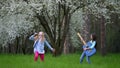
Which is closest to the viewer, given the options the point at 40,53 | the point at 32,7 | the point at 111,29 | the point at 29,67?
the point at 29,67

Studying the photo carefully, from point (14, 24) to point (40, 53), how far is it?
9604 mm

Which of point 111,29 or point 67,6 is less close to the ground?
point 67,6

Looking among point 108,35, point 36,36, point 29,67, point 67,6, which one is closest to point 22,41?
point 108,35

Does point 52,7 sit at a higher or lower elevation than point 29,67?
higher

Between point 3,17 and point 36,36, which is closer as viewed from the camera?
point 36,36

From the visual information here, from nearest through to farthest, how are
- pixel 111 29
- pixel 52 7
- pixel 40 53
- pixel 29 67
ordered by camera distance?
1. pixel 29 67
2. pixel 40 53
3. pixel 52 7
4. pixel 111 29

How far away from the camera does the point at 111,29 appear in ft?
143

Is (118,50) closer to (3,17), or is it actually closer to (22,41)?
(22,41)

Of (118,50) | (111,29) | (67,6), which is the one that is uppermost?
(67,6)

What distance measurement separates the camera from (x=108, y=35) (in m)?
44.7

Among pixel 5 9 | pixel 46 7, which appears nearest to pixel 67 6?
pixel 46 7

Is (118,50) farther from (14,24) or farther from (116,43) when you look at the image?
(14,24)

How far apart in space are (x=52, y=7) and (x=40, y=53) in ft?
27.9

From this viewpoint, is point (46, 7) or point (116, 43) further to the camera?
point (116, 43)
